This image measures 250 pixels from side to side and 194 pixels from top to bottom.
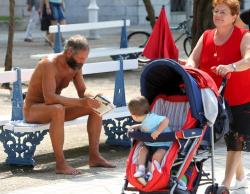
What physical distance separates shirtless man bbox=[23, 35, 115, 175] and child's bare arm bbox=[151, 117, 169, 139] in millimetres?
1722

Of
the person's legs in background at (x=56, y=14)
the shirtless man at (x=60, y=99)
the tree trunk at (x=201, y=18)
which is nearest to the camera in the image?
the shirtless man at (x=60, y=99)

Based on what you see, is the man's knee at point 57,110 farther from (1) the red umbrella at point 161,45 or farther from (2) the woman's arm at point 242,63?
(2) the woman's arm at point 242,63

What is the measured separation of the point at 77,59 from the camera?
8242 mm

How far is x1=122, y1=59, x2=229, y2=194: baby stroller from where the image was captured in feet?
21.0

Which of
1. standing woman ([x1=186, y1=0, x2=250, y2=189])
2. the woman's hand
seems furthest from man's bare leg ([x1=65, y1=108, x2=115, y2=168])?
the woman's hand

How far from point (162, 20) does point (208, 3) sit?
3.23 m

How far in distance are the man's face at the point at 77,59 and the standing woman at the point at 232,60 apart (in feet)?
4.18

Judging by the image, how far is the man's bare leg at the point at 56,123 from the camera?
326 inches

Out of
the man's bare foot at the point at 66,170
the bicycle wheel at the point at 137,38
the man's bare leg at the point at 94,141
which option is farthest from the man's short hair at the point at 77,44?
the bicycle wheel at the point at 137,38

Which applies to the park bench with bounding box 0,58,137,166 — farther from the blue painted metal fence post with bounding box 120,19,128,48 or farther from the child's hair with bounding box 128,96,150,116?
the blue painted metal fence post with bounding box 120,19,128,48

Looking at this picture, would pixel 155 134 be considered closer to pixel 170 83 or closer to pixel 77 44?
pixel 170 83

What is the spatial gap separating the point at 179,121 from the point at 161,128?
384 millimetres

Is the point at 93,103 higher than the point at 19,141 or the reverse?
higher


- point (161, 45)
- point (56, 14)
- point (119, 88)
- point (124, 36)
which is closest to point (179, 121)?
point (161, 45)
